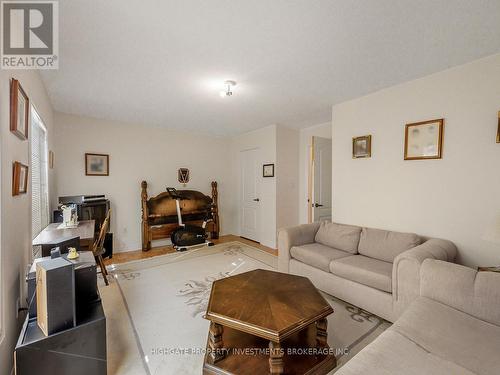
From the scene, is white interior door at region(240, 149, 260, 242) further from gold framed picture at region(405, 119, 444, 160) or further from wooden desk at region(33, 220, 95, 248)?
wooden desk at region(33, 220, 95, 248)

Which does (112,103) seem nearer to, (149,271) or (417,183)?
(149,271)

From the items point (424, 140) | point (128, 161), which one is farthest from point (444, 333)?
point (128, 161)

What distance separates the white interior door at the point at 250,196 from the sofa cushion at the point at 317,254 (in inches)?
81.1

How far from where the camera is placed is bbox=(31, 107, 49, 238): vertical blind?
7.47ft

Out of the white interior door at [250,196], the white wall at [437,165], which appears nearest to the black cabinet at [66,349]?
the white wall at [437,165]

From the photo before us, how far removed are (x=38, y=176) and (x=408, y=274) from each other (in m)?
3.81

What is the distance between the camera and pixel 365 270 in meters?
2.20

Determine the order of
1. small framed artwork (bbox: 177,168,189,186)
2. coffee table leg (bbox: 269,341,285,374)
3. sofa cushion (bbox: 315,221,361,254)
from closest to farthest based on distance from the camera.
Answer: coffee table leg (bbox: 269,341,285,374), sofa cushion (bbox: 315,221,361,254), small framed artwork (bbox: 177,168,189,186)

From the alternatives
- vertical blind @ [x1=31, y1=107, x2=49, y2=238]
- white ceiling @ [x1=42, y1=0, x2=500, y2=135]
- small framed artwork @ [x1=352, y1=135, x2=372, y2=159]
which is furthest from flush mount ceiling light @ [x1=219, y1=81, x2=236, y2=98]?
vertical blind @ [x1=31, y1=107, x2=49, y2=238]

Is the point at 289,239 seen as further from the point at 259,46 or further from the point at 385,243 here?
the point at 259,46

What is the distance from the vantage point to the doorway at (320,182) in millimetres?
4012

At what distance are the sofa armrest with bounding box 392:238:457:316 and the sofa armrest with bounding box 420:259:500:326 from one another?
8 centimetres

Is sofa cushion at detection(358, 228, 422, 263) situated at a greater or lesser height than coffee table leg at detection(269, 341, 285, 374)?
greater

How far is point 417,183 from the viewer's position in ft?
8.16
